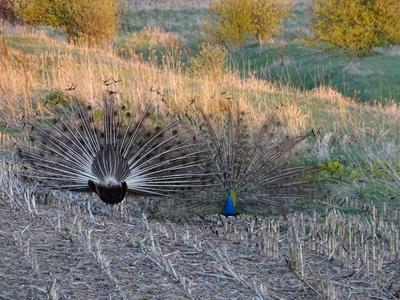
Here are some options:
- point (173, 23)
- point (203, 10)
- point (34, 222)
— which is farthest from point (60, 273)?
point (203, 10)

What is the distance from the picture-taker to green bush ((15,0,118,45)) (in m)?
22.2

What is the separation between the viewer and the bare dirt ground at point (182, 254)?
384cm

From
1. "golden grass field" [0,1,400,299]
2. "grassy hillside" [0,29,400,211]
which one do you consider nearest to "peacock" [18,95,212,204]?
"golden grass field" [0,1,400,299]

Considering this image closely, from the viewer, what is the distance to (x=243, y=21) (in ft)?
102

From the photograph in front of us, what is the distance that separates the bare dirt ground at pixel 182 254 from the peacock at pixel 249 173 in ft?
0.65

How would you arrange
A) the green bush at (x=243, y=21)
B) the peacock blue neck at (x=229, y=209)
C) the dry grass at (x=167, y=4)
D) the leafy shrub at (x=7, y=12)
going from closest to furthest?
the peacock blue neck at (x=229, y=209) → the leafy shrub at (x=7, y=12) → the green bush at (x=243, y=21) → the dry grass at (x=167, y=4)

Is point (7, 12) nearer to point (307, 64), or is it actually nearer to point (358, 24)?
point (307, 64)

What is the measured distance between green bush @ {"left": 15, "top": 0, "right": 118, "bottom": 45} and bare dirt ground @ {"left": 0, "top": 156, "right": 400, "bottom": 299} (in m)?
16.9

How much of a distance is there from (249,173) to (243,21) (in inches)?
1026

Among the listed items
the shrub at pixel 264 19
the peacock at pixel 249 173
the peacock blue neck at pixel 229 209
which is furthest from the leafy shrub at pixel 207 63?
the shrub at pixel 264 19

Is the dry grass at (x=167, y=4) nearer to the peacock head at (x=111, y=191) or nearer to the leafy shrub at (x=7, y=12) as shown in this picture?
the leafy shrub at (x=7, y=12)

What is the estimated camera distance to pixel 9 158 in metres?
7.32

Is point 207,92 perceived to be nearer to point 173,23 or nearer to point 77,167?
point 77,167

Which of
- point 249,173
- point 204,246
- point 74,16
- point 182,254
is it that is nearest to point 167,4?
point 74,16
